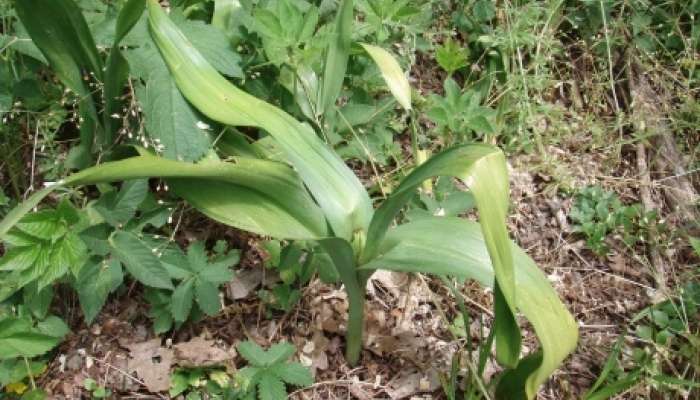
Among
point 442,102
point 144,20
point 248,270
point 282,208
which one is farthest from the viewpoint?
point 442,102

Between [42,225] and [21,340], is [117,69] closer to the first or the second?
[42,225]

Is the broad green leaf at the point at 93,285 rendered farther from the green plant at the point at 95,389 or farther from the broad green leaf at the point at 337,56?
the broad green leaf at the point at 337,56

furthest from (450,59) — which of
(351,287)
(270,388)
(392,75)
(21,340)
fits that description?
(21,340)

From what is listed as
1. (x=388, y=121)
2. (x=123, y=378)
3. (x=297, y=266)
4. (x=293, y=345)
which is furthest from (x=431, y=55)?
(x=123, y=378)

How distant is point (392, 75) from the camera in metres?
1.49

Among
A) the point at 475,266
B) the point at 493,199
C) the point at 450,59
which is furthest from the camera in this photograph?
the point at 450,59

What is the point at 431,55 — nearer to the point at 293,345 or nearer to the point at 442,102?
the point at 442,102

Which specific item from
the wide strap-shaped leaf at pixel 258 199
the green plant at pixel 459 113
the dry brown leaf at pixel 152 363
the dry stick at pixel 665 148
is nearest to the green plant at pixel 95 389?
the dry brown leaf at pixel 152 363

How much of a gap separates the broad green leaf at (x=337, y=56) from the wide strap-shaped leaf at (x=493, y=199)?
425 mm

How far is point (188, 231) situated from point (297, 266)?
0.32 m

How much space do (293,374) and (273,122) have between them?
20.6 inches

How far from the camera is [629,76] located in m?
2.20

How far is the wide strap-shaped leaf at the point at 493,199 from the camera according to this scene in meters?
0.98

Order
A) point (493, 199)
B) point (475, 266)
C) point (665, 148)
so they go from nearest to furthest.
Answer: point (493, 199)
point (475, 266)
point (665, 148)
